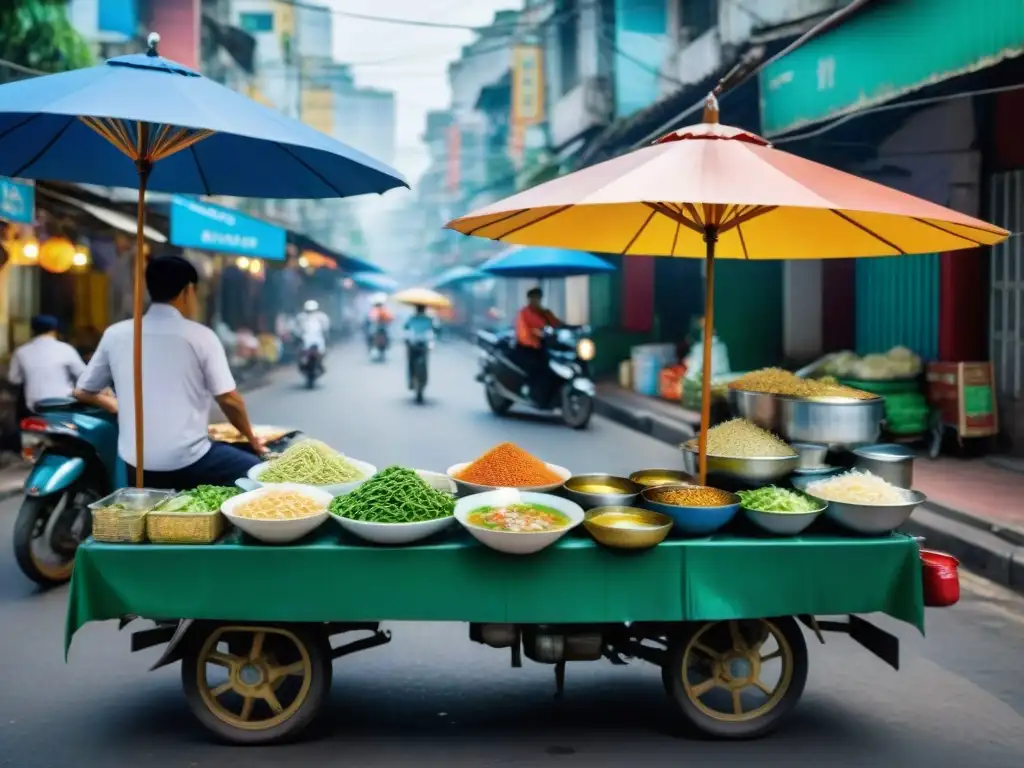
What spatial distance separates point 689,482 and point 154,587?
92.6 inches

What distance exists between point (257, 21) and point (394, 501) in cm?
4872

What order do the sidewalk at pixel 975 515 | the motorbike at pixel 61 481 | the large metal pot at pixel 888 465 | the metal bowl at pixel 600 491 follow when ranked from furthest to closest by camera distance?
the sidewalk at pixel 975 515 < the motorbike at pixel 61 481 < the large metal pot at pixel 888 465 < the metal bowl at pixel 600 491

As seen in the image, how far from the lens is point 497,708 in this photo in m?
4.21

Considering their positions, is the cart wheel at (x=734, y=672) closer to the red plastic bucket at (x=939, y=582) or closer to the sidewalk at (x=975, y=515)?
the red plastic bucket at (x=939, y=582)

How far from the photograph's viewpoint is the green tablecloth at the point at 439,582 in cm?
368

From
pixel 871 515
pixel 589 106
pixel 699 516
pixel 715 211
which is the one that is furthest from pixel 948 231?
pixel 589 106

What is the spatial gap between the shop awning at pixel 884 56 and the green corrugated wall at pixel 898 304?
2080 millimetres

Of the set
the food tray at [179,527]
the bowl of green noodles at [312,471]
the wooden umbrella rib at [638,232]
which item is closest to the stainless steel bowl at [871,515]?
the wooden umbrella rib at [638,232]

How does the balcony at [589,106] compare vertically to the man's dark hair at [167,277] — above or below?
above

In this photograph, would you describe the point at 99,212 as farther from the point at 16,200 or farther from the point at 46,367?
the point at 46,367

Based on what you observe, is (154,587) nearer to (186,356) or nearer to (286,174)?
(186,356)

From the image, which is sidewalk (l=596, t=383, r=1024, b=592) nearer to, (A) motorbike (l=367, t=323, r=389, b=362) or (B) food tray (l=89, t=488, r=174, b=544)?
(B) food tray (l=89, t=488, r=174, b=544)

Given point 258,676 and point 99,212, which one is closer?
point 258,676

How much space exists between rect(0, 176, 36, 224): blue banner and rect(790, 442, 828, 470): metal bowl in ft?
24.1
